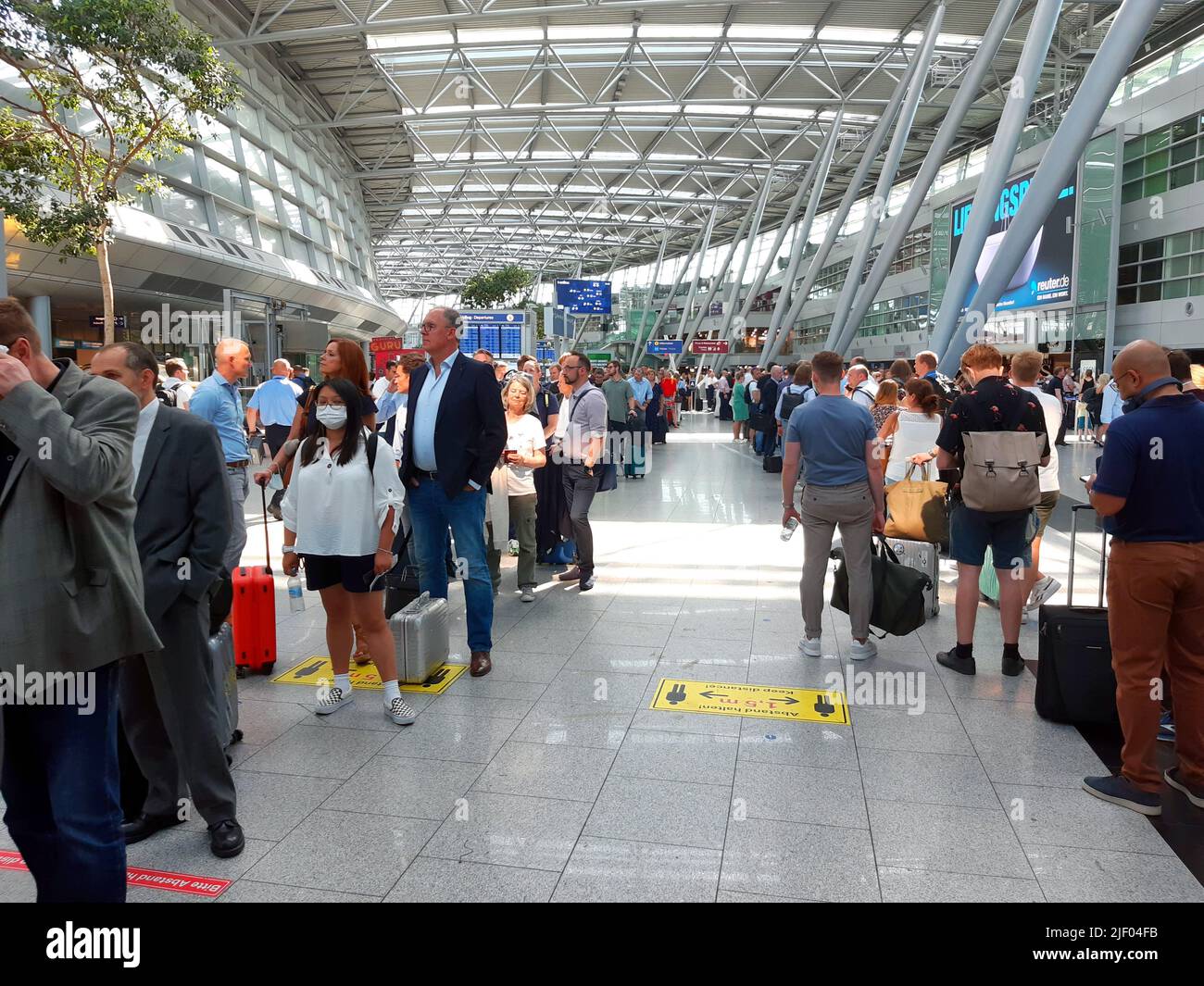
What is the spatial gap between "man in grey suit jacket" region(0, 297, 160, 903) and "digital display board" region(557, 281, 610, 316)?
39.4 meters

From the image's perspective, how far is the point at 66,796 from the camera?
2367mm

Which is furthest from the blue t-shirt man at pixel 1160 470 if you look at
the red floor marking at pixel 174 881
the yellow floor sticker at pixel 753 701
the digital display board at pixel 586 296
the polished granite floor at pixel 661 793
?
the digital display board at pixel 586 296

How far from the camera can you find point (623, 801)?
146 inches

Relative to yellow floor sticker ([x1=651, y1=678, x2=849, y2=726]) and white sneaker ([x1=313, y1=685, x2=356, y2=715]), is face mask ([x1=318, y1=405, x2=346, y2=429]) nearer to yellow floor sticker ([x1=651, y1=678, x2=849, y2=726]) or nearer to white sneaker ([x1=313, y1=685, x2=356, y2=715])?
white sneaker ([x1=313, y1=685, x2=356, y2=715])

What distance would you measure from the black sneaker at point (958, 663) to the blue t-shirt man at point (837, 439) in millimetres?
1201

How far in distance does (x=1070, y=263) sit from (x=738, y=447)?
1239 cm

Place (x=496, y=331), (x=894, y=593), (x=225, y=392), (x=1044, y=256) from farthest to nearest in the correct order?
1. (x=1044, y=256)
2. (x=496, y=331)
3. (x=225, y=392)
4. (x=894, y=593)

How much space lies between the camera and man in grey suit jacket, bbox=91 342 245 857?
10.6ft

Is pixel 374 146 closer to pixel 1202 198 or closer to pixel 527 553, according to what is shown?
pixel 1202 198

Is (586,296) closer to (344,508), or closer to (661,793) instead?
(344,508)

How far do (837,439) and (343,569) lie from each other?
3.04 m

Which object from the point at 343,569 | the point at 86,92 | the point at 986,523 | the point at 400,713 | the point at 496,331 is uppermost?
the point at 86,92

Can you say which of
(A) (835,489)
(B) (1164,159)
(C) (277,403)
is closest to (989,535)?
(A) (835,489)
